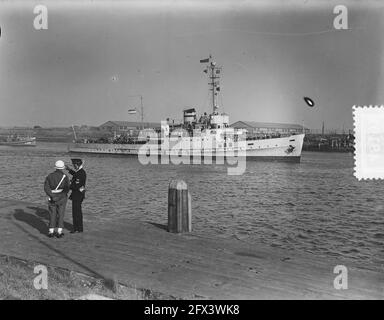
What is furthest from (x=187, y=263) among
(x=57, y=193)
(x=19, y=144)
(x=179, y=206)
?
(x=19, y=144)

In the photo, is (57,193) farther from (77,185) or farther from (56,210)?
(77,185)

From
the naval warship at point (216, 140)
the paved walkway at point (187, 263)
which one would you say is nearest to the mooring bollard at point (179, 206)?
the paved walkway at point (187, 263)

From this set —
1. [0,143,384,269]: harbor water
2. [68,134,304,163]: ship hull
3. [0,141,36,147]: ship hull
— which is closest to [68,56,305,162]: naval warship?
[68,134,304,163]: ship hull

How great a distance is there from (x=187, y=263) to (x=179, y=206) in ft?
6.47

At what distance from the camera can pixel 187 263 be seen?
19.4ft

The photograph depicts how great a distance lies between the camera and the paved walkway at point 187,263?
4.85m

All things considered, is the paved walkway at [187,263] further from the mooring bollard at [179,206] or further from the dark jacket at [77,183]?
the dark jacket at [77,183]

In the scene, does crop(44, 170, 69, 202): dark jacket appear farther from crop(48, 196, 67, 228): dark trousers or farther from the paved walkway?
the paved walkway

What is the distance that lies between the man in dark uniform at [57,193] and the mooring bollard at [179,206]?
189 cm

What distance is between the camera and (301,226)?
53.2 feet

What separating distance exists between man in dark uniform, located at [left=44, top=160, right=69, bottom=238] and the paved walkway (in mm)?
268

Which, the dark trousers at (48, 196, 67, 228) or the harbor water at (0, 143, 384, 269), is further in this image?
the harbor water at (0, 143, 384, 269)

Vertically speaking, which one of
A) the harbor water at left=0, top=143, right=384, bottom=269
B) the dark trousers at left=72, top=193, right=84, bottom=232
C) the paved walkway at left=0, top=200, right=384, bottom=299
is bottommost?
the harbor water at left=0, top=143, right=384, bottom=269

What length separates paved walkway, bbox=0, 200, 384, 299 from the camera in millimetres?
4852
